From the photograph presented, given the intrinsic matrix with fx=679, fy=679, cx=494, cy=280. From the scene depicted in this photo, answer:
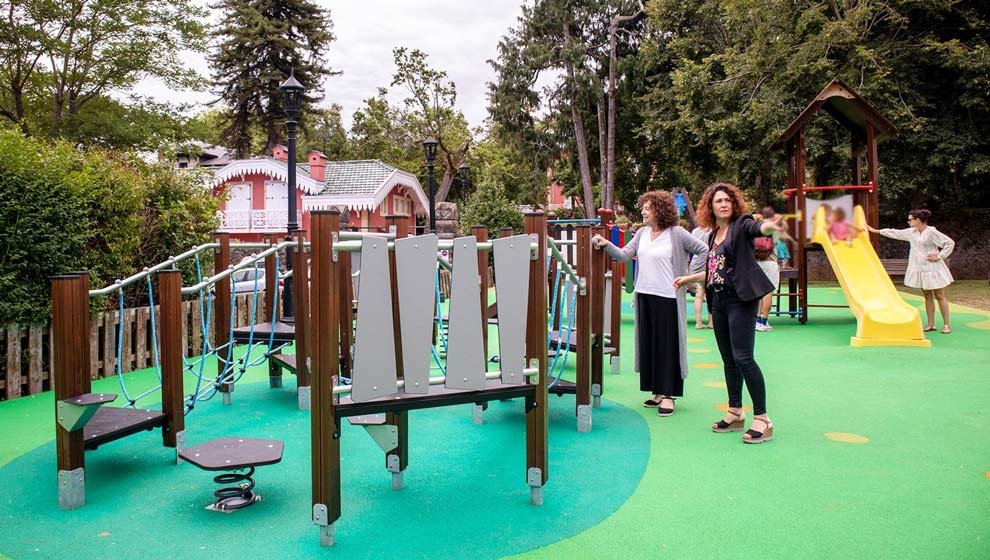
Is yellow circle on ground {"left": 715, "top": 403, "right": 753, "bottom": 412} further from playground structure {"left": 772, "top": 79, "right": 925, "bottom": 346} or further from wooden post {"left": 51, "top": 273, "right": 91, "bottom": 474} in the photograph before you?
wooden post {"left": 51, "top": 273, "right": 91, "bottom": 474}

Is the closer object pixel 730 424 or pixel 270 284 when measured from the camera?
pixel 730 424

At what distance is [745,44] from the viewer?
21.8 m

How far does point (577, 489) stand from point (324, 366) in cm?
162

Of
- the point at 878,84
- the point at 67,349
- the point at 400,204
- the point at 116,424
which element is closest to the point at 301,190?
the point at 400,204

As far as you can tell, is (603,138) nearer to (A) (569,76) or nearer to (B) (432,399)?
(A) (569,76)

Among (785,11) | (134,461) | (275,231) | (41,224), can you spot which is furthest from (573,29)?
(134,461)

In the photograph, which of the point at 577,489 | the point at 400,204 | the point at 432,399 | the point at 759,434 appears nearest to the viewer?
the point at 432,399

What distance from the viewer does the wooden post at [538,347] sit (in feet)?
11.5

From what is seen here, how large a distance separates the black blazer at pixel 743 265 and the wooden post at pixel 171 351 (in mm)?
3348

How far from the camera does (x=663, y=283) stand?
16.6ft

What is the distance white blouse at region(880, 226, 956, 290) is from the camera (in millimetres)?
9008

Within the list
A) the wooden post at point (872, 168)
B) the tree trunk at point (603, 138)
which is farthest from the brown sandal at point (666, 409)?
the tree trunk at point (603, 138)

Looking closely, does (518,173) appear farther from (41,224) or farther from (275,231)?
(41,224)

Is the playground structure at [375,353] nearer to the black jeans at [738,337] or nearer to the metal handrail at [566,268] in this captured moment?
the metal handrail at [566,268]
